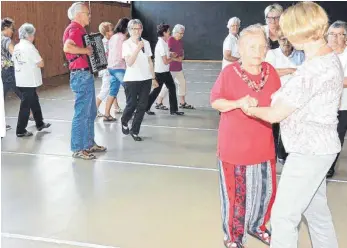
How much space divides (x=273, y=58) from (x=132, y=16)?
44.3 feet

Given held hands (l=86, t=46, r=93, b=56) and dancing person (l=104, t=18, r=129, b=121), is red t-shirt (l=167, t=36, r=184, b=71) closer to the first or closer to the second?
dancing person (l=104, t=18, r=129, b=121)

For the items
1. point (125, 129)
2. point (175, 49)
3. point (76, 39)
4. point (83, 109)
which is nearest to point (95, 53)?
point (76, 39)

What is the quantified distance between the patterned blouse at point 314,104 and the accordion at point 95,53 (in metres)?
2.70

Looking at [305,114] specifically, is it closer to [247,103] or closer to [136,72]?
[247,103]

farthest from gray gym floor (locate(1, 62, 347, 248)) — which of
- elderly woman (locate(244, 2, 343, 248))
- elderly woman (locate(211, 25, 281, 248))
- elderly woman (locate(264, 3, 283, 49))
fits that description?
elderly woman (locate(264, 3, 283, 49))

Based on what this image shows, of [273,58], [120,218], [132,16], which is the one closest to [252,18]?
[132,16]

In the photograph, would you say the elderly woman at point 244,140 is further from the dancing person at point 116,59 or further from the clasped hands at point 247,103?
the dancing person at point 116,59

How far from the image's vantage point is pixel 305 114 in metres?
2.01

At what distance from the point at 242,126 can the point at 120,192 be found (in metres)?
1.62

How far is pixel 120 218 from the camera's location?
3.22 metres

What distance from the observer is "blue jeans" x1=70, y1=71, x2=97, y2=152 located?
14.4 ft

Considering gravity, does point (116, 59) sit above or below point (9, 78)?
above

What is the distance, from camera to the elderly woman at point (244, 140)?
7.88ft

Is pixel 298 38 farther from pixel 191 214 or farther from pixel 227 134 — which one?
pixel 191 214
